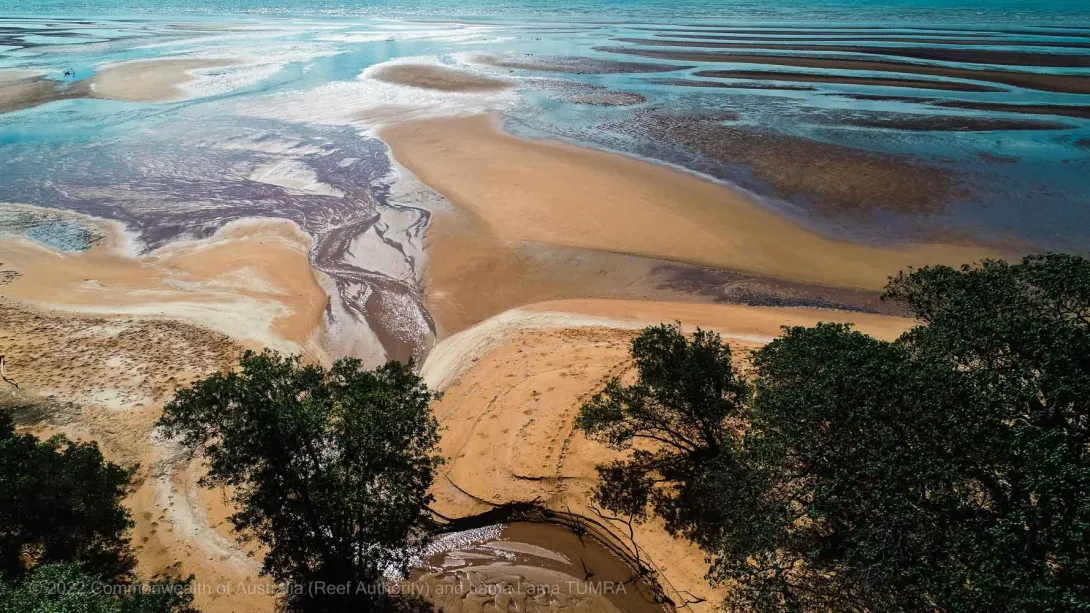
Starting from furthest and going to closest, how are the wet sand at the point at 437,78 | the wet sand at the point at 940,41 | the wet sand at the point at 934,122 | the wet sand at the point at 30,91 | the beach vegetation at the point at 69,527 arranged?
the wet sand at the point at 940,41, the wet sand at the point at 437,78, the wet sand at the point at 30,91, the wet sand at the point at 934,122, the beach vegetation at the point at 69,527

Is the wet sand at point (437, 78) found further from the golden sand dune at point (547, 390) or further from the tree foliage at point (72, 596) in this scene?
the tree foliage at point (72, 596)

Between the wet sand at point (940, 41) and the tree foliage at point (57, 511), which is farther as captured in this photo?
the wet sand at point (940, 41)

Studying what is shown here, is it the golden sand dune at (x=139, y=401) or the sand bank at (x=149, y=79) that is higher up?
the sand bank at (x=149, y=79)

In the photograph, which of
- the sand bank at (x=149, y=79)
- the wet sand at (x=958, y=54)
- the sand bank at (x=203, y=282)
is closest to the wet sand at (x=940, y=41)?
the wet sand at (x=958, y=54)

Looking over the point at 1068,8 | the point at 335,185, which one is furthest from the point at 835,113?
the point at 1068,8

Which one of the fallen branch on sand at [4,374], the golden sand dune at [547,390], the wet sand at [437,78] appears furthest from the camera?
the wet sand at [437,78]

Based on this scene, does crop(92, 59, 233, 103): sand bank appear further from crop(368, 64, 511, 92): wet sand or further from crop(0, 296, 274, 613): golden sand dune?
crop(0, 296, 274, 613): golden sand dune

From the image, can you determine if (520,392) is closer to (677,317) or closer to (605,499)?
(605,499)
